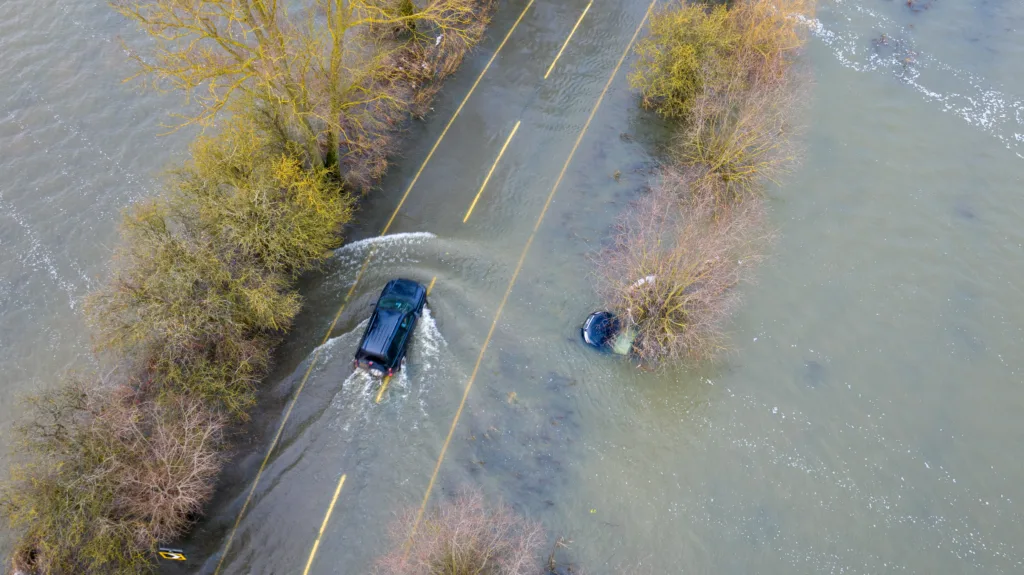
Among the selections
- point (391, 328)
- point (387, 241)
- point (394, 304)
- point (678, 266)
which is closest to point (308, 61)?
point (387, 241)

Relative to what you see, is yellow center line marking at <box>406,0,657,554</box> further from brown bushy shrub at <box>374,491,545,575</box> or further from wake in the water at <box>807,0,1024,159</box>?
wake in the water at <box>807,0,1024,159</box>

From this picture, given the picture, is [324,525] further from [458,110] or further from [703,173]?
[703,173]

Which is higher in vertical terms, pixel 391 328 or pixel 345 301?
pixel 391 328

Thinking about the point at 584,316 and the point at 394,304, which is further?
the point at 584,316

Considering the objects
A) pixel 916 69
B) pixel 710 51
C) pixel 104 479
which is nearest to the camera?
pixel 104 479

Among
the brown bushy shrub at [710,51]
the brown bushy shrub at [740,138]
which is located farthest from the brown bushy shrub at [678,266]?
the brown bushy shrub at [710,51]

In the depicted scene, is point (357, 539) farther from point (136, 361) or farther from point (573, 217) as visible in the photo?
point (573, 217)

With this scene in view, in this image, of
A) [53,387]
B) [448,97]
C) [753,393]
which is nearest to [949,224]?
[753,393]
